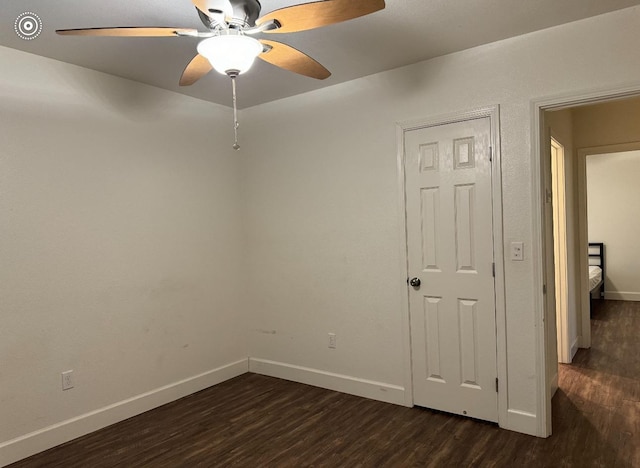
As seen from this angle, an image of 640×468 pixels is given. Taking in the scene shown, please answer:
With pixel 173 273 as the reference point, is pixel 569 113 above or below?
above

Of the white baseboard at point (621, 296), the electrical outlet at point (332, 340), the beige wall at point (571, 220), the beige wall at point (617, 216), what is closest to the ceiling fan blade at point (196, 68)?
the electrical outlet at point (332, 340)

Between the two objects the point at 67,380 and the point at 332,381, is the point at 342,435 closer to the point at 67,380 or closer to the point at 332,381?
the point at 332,381

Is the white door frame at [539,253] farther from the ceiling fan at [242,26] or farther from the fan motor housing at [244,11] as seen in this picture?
the fan motor housing at [244,11]

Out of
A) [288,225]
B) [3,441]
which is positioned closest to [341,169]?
[288,225]

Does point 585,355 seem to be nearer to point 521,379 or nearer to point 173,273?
point 521,379

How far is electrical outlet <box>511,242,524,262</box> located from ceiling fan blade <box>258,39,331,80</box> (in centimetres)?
163

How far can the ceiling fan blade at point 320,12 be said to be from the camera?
158 centimetres

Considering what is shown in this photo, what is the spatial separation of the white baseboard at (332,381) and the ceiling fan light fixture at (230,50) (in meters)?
2.63

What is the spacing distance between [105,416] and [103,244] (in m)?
1.22

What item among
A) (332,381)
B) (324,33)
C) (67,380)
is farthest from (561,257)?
(67,380)

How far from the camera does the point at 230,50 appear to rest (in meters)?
1.72

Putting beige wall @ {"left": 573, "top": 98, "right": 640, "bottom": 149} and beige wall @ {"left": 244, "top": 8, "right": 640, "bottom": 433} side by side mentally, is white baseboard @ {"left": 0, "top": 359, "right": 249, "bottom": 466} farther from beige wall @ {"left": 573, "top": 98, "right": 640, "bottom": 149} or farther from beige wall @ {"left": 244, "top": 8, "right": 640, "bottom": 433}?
beige wall @ {"left": 573, "top": 98, "right": 640, "bottom": 149}

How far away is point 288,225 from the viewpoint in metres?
4.05

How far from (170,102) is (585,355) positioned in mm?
4583
